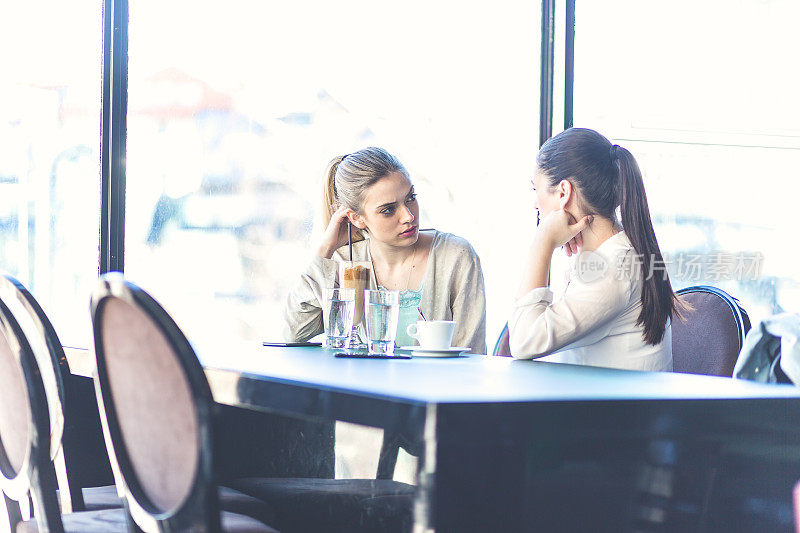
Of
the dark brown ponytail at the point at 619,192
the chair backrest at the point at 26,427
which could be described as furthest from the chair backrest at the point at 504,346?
the chair backrest at the point at 26,427

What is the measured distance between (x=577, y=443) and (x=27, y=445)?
3.02 feet

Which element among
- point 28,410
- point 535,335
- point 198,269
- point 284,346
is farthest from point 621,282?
point 198,269

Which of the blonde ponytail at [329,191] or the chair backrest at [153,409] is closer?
the chair backrest at [153,409]

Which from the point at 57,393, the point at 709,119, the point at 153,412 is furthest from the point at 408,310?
the point at 709,119

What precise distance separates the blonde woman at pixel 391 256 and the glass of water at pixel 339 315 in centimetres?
59

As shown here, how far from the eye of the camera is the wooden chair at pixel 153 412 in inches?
40.3

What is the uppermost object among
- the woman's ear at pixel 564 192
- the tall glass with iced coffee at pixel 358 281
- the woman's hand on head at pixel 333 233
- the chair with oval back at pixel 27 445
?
the woman's ear at pixel 564 192

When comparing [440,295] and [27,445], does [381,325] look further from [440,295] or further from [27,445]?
[440,295]

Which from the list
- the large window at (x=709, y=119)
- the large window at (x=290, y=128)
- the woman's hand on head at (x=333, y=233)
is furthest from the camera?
the large window at (x=709, y=119)

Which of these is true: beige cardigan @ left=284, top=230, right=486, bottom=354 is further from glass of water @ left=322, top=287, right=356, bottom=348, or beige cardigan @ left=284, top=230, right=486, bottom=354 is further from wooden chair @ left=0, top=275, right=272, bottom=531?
wooden chair @ left=0, top=275, right=272, bottom=531

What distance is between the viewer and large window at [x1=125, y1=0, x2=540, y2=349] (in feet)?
11.0

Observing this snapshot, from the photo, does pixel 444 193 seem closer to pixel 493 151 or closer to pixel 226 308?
pixel 493 151

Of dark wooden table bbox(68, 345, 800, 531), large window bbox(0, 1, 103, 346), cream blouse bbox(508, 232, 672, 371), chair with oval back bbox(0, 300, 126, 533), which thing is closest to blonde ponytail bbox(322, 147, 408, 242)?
cream blouse bbox(508, 232, 672, 371)

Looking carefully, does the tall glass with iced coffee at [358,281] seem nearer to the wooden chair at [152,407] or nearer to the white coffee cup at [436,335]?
the white coffee cup at [436,335]
